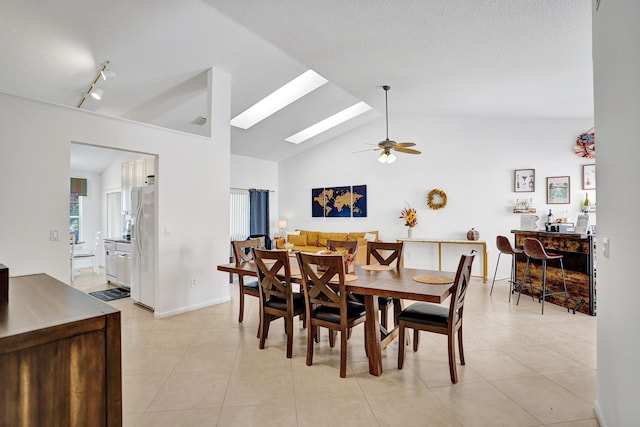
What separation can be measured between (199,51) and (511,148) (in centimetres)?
540

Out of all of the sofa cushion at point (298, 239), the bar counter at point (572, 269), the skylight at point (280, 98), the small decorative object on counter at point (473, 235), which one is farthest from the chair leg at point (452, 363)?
the sofa cushion at point (298, 239)

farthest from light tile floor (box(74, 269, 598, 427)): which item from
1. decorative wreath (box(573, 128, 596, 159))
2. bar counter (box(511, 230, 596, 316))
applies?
decorative wreath (box(573, 128, 596, 159))

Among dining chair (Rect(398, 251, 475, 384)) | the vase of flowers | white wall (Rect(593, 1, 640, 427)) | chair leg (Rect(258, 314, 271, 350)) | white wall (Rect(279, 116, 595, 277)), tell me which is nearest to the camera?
white wall (Rect(593, 1, 640, 427))

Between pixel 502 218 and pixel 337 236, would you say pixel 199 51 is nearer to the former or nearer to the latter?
pixel 337 236

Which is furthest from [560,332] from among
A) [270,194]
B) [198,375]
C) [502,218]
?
[270,194]

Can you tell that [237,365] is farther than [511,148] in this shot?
No

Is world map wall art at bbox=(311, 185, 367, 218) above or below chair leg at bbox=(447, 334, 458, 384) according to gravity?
above

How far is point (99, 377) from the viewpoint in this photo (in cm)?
107

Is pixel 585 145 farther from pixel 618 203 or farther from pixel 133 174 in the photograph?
pixel 133 174

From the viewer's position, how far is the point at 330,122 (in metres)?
7.23

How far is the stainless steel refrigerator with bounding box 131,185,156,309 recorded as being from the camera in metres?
4.23

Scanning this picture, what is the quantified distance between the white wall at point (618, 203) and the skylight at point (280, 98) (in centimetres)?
400

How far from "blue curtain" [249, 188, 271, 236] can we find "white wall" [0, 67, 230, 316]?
3.21 metres

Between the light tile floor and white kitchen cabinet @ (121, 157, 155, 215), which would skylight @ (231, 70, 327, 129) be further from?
the light tile floor
